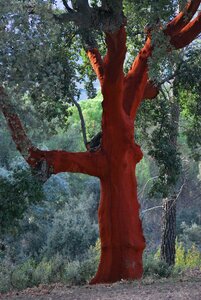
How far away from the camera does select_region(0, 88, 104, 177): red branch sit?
1039 centimetres

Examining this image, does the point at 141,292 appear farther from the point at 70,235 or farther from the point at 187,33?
the point at 70,235

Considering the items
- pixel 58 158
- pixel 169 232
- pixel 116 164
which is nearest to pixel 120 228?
pixel 116 164

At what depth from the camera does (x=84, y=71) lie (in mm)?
15609

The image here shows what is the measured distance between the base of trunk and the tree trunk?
3.75 metres

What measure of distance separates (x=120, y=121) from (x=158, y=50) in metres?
2.88

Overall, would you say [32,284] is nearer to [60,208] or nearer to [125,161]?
[125,161]

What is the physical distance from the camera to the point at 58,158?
11539 millimetres

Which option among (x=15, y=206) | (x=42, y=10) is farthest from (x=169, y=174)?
(x=42, y=10)

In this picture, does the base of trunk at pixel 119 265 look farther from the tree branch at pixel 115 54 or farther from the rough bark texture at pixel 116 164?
the tree branch at pixel 115 54

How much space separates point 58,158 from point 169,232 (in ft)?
16.6

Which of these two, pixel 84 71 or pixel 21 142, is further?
pixel 84 71

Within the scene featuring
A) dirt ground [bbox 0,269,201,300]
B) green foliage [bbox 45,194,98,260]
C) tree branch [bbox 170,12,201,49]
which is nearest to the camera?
dirt ground [bbox 0,269,201,300]

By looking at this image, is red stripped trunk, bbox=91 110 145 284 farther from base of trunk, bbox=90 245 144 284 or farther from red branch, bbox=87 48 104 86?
red branch, bbox=87 48 104 86

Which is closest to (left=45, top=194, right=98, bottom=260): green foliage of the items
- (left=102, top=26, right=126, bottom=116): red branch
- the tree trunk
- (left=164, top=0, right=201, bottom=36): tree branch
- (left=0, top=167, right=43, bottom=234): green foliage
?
the tree trunk
